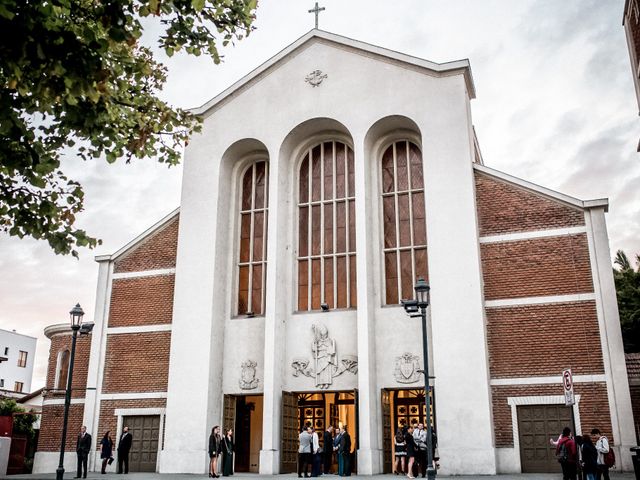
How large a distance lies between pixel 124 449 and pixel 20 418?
54.0 ft

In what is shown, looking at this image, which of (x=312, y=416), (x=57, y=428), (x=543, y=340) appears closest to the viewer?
(x=543, y=340)

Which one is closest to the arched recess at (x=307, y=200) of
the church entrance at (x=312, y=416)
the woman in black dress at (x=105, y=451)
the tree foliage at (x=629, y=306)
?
the church entrance at (x=312, y=416)

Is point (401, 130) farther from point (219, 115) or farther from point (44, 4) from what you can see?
point (44, 4)

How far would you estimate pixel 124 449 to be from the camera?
21328 mm

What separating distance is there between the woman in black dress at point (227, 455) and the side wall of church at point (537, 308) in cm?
811

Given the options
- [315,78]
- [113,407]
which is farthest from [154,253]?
[315,78]

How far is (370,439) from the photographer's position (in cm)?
1944

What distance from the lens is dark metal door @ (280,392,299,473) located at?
20.8 m

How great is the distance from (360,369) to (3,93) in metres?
13.9

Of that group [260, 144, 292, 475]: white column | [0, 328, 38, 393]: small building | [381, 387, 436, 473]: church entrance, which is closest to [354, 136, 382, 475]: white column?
[381, 387, 436, 473]: church entrance

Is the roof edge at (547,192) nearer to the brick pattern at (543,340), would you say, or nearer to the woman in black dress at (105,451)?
the brick pattern at (543,340)

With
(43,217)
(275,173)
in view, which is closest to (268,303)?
(275,173)

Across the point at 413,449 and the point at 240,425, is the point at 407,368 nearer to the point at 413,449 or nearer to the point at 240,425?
the point at 413,449

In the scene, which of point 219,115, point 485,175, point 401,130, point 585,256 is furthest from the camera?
point 219,115
